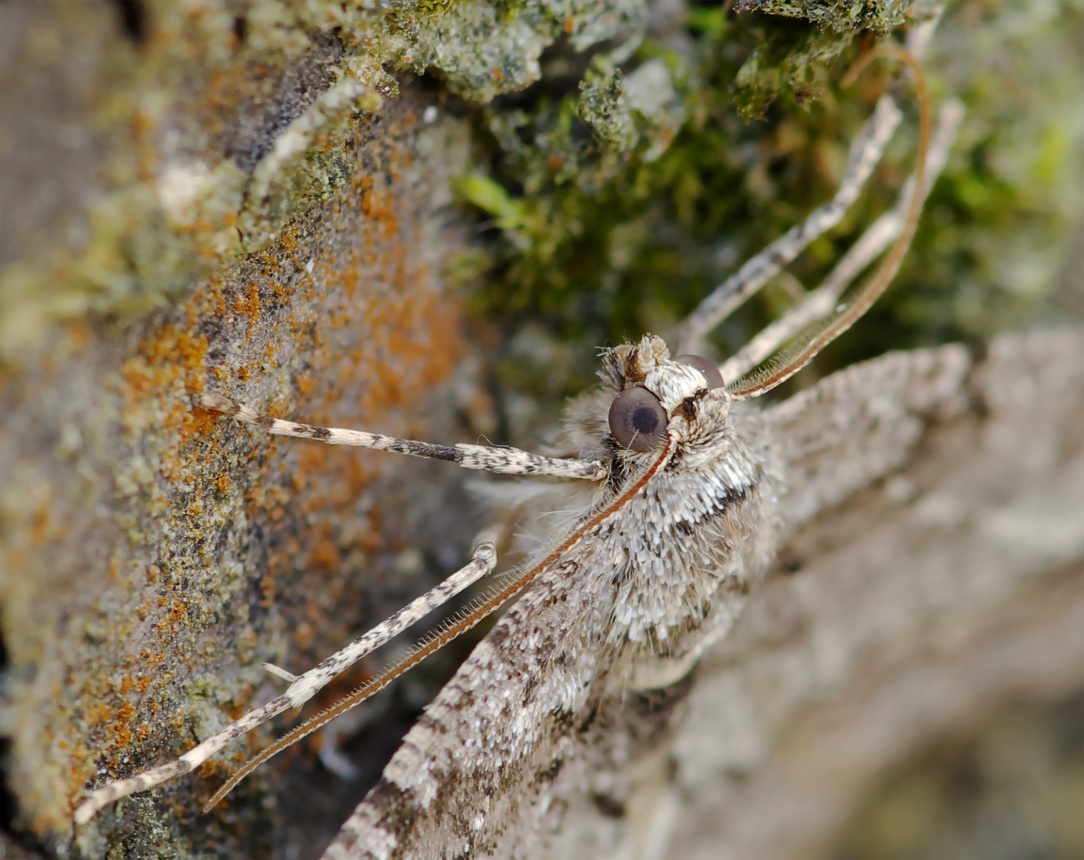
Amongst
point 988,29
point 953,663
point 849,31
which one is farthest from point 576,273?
point 953,663

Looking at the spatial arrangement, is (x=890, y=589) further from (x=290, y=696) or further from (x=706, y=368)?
(x=290, y=696)

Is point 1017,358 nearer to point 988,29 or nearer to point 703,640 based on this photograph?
point 988,29

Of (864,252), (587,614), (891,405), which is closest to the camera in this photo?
(587,614)

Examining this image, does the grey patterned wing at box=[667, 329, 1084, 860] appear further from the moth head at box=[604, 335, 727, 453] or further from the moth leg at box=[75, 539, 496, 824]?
the moth leg at box=[75, 539, 496, 824]

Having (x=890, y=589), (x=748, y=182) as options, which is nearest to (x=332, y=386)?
(x=748, y=182)

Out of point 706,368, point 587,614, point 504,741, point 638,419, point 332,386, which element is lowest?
point 504,741

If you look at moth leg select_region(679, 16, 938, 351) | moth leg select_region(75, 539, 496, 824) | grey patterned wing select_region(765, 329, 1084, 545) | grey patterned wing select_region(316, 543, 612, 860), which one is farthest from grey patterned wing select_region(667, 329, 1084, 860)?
moth leg select_region(75, 539, 496, 824)

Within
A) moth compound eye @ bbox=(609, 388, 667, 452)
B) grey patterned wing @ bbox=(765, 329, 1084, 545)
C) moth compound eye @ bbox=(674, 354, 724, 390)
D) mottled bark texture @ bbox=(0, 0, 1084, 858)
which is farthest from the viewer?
grey patterned wing @ bbox=(765, 329, 1084, 545)
